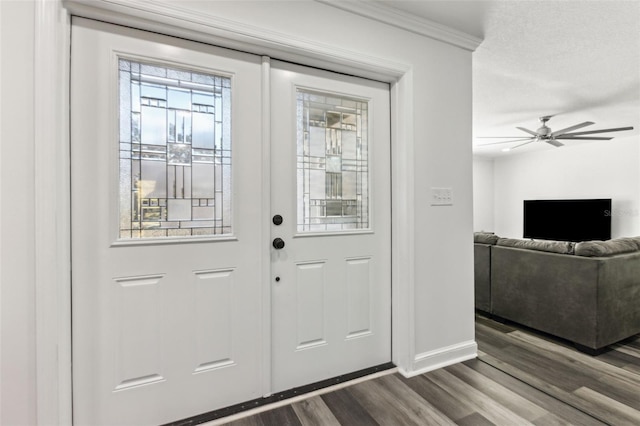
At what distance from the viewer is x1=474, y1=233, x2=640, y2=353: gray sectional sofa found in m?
2.35

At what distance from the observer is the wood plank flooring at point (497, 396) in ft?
5.41

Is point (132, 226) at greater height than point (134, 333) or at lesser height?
greater

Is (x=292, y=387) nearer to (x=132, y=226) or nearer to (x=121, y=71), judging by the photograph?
(x=132, y=226)

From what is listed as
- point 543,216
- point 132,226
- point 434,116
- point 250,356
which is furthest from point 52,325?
point 543,216

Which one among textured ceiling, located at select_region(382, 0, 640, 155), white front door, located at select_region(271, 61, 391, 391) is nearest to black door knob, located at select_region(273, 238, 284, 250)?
white front door, located at select_region(271, 61, 391, 391)

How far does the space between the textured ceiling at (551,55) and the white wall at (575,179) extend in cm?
133

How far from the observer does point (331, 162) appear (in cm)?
203

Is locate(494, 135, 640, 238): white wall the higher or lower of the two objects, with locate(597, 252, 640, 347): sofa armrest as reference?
higher

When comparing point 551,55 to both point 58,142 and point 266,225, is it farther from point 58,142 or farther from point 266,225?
point 58,142

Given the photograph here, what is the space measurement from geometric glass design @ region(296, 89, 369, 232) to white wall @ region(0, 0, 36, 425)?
126 centimetres

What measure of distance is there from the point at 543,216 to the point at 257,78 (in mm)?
6521

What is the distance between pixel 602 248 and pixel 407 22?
2244 mm

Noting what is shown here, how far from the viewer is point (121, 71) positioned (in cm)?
153

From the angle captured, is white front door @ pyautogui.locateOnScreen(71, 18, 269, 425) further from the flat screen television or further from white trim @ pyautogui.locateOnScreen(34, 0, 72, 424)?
the flat screen television
